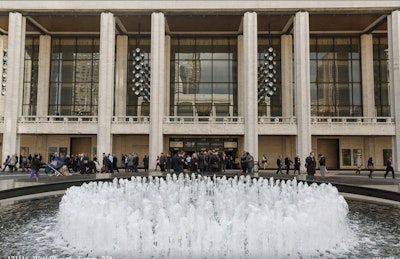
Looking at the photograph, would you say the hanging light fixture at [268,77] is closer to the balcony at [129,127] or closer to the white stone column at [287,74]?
the white stone column at [287,74]

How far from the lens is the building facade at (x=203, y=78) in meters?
30.6

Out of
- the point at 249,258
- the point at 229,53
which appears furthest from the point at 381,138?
the point at 249,258

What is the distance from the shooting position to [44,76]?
37.3 meters

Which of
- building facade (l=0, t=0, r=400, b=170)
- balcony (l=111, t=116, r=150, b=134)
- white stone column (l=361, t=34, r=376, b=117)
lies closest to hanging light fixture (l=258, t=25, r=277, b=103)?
building facade (l=0, t=0, r=400, b=170)

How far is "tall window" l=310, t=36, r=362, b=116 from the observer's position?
37188 mm

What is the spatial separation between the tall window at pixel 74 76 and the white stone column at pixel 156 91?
35.1 feet

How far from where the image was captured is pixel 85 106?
3797 centimetres

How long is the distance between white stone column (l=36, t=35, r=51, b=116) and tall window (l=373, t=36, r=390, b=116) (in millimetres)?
37616

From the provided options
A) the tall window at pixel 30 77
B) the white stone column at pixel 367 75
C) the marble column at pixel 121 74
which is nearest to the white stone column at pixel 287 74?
the white stone column at pixel 367 75

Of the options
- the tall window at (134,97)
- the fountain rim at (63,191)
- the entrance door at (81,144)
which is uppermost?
the tall window at (134,97)

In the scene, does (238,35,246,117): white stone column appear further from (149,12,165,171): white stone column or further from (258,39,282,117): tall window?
(149,12,165,171): white stone column

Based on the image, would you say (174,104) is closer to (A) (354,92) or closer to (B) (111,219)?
(A) (354,92)

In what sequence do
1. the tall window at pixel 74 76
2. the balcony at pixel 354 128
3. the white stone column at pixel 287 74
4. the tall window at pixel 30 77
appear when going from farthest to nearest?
the tall window at pixel 74 76 → the tall window at pixel 30 77 → the white stone column at pixel 287 74 → the balcony at pixel 354 128

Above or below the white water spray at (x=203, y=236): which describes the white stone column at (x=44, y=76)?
above
